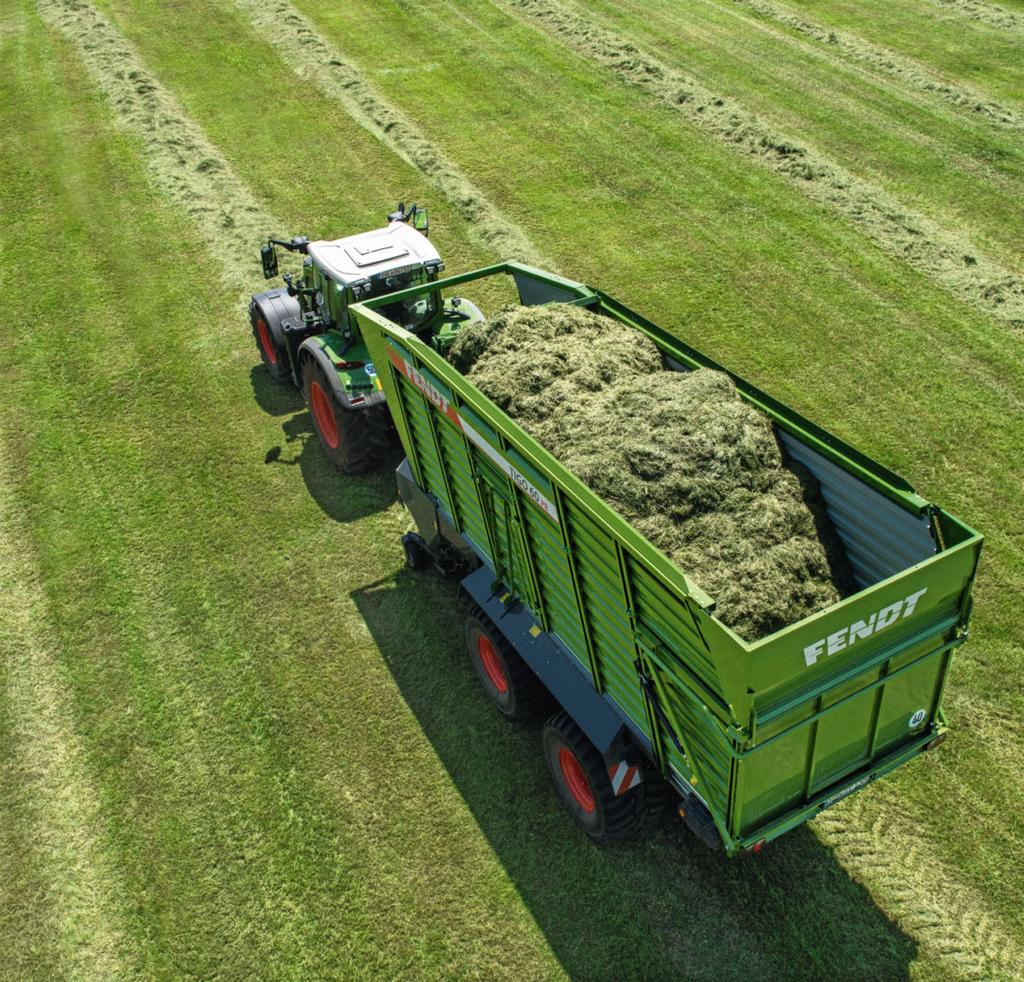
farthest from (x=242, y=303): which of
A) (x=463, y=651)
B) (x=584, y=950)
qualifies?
(x=584, y=950)

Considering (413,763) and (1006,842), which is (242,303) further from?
(1006,842)

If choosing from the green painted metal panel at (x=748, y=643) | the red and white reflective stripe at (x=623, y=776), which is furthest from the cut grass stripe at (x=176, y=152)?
the red and white reflective stripe at (x=623, y=776)

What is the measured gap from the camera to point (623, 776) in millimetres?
6000

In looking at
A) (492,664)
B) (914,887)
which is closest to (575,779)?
(492,664)

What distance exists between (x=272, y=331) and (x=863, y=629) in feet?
26.5

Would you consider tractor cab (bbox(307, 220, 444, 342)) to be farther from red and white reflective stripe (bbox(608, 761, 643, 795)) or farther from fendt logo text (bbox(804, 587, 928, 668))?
fendt logo text (bbox(804, 587, 928, 668))

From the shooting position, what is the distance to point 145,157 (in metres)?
16.3

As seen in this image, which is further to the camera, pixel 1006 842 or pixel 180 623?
pixel 180 623

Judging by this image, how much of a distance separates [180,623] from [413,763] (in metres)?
2.75

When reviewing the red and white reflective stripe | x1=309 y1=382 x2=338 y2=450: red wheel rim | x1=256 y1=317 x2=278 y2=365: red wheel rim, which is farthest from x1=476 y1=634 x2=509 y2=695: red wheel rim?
x1=256 y1=317 x2=278 y2=365: red wheel rim

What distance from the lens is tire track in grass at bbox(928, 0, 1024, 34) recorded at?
18.9 m

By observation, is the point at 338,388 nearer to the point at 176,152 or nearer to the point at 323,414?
the point at 323,414

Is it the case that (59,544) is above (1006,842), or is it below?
above

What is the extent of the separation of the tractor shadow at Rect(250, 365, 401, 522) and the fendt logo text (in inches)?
222
